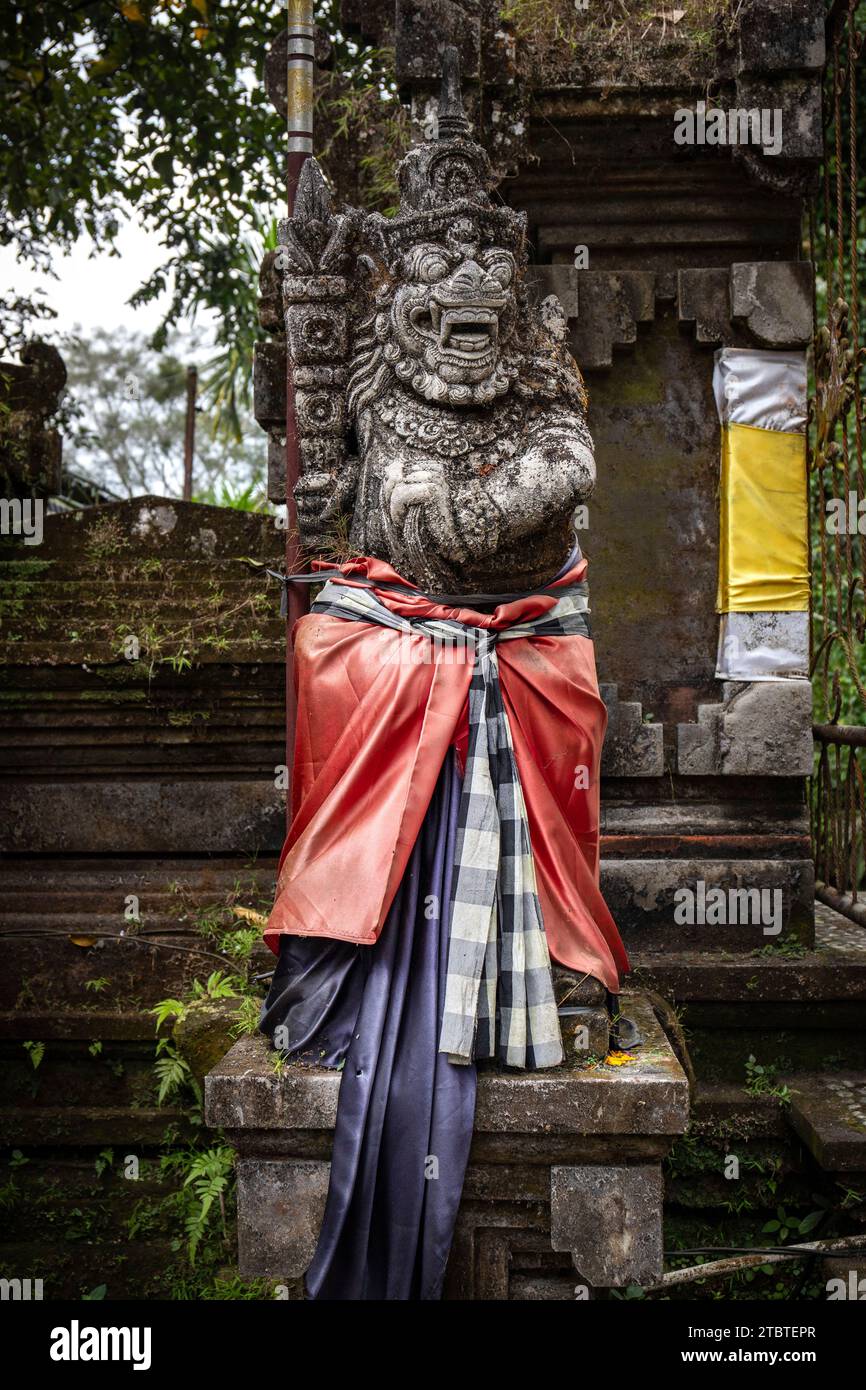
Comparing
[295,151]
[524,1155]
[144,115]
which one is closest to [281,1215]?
[524,1155]

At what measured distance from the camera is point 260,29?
7.41 m

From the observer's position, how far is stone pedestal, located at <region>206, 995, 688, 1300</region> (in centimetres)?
279

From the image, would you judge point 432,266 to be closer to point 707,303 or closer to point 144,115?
point 707,303

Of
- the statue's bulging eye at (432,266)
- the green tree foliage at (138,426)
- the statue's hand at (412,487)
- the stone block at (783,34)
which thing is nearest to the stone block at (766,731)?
the statue's hand at (412,487)

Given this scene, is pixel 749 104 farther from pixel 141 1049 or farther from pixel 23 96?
pixel 23 96

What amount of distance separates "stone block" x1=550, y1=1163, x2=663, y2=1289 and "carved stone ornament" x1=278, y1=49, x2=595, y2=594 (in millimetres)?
1495

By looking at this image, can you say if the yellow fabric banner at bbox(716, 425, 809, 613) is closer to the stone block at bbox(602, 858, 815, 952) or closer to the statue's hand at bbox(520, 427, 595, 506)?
the stone block at bbox(602, 858, 815, 952)

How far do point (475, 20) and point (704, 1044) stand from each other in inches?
145

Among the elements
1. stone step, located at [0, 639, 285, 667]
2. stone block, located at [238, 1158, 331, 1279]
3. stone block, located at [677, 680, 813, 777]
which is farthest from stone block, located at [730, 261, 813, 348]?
stone block, located at [238, 1158, 331, 1279]

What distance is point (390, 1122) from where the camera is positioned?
2760 millimetres

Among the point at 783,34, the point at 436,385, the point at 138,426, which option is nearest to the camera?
the point at 436,385

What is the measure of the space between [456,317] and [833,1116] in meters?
2.78

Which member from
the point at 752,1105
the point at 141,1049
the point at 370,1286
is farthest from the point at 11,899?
the point at 752,1105
